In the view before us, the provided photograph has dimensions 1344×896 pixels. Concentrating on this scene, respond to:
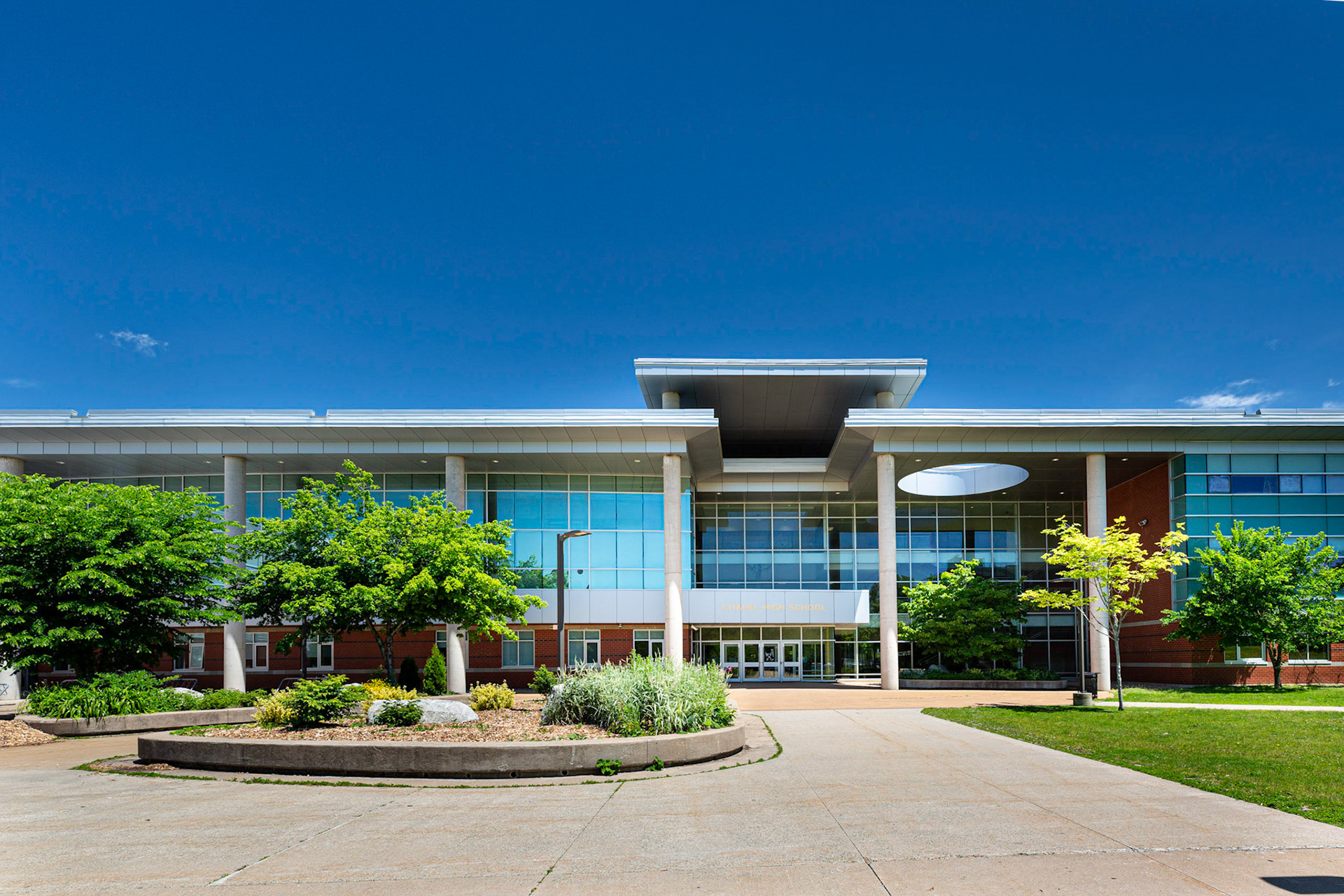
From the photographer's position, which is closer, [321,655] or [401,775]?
[401,775]

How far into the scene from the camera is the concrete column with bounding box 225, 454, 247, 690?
3412cm

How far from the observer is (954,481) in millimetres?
45156

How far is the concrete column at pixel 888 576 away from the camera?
117 feet

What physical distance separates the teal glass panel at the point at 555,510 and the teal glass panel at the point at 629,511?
6.76 ft

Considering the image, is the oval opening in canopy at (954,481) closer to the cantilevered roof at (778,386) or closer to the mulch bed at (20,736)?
the cantilevered roof at (778,386)

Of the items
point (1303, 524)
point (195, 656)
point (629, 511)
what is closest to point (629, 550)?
point (629, 511)

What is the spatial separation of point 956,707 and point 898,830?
18062 millimetres

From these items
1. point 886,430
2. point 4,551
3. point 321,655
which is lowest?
point 321,655

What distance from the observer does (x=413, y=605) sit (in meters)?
26.9

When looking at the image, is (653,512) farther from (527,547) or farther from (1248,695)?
(1248,695)

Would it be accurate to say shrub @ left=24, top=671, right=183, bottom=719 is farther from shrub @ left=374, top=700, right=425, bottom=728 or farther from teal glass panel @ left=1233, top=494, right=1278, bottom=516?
teal glass panel @ left=1233, top=494, right=1278, bottom=516

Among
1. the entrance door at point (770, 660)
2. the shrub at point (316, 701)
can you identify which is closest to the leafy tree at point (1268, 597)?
the entrance door at point (770, 660)

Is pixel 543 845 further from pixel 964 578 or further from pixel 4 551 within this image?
pixel 964 578

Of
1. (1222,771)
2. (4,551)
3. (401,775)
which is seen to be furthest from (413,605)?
(1222,771)
